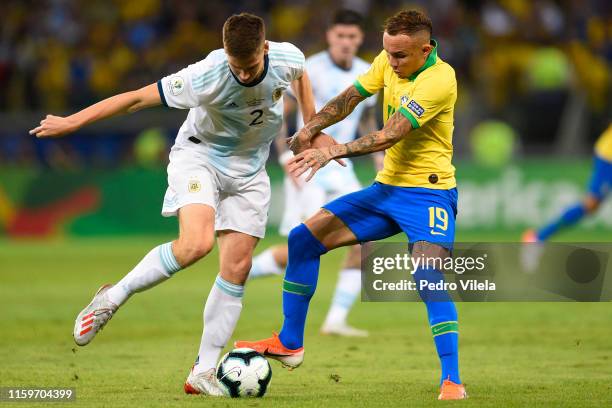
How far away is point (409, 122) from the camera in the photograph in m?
6.54

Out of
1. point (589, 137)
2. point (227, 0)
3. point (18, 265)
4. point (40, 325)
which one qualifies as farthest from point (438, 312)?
point (227, 0)

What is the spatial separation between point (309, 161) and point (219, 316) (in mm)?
1272

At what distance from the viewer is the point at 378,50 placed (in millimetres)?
20266

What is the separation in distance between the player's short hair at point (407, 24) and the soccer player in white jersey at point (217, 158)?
0.74m

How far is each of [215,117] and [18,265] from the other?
9396 millimetres

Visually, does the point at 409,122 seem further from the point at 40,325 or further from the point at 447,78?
the point at 40,325

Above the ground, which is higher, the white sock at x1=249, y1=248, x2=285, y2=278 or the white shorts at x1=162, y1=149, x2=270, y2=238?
the white shorts at x1=162, y1=149, x2=270, y2=238

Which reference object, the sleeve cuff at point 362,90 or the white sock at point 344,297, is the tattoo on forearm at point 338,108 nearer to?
the sleeve cuff at point 362,90

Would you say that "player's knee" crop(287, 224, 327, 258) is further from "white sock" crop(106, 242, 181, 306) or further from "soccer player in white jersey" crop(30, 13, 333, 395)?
"white sock" crop(106, 242, 181, 306)

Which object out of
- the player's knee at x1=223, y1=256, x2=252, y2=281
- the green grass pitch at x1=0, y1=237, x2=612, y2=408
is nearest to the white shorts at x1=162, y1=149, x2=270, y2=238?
the player's knee at x1=223, y1=256, x2=252, y2=281

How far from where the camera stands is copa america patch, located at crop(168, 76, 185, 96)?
21.9 feet

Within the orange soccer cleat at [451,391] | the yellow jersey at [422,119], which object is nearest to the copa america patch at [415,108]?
the yellow jersey at [422,119]

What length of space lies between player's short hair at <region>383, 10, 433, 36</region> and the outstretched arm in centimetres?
142

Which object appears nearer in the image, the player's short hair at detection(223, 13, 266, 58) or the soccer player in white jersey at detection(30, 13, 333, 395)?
the player's short hair at detection(223, 13, 266, 58)
